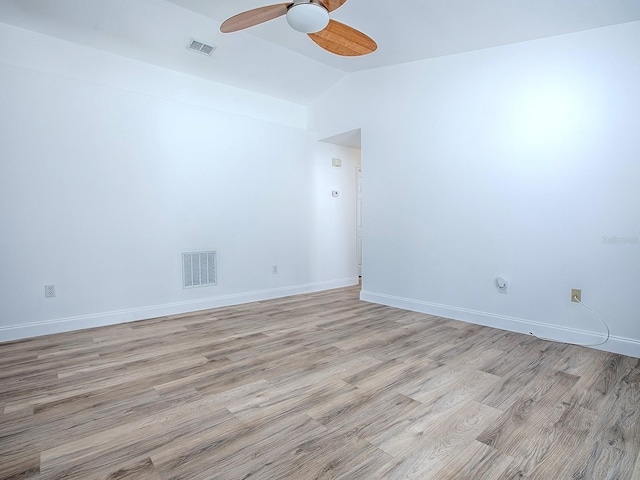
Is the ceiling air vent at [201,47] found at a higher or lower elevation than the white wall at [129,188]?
higher

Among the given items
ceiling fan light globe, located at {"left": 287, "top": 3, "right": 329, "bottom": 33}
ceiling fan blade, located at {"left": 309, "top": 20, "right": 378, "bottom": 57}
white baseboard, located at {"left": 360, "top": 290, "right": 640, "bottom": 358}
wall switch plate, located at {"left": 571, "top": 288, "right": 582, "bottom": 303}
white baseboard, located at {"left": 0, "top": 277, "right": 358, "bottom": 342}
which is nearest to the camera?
ceiling fan light globe, located at {"left": 287, "top": 3, "right": 329, "bottom": 33}

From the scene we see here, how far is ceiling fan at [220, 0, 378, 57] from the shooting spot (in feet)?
6.59

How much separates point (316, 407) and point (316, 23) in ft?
7.47

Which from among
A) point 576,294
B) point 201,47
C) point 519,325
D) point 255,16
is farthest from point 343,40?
point 519,325

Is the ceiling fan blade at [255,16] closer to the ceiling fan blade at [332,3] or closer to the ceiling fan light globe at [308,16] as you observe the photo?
the ceiling fan light globe at [308,16]

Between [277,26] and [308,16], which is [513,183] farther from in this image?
[277,26]

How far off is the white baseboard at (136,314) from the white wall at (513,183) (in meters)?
1.37

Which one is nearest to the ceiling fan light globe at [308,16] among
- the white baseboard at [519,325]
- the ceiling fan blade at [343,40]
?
the ceiling fan blade at [343,40]

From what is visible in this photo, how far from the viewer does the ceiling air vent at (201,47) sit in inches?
136

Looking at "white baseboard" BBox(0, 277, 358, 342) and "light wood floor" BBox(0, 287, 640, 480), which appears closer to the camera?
"light wood floor" BBox(0, 287, 640, 480)

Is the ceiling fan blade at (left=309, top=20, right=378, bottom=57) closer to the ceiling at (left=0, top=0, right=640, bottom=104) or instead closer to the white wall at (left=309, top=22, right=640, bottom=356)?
the ceiling at (left=0, top=0, right=640, bottom=104)

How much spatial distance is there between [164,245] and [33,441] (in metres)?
2.41

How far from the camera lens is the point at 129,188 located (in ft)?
11.5

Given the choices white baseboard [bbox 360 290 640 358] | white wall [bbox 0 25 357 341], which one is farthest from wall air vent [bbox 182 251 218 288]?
white baseboard [bbox 360 290 640 358]
